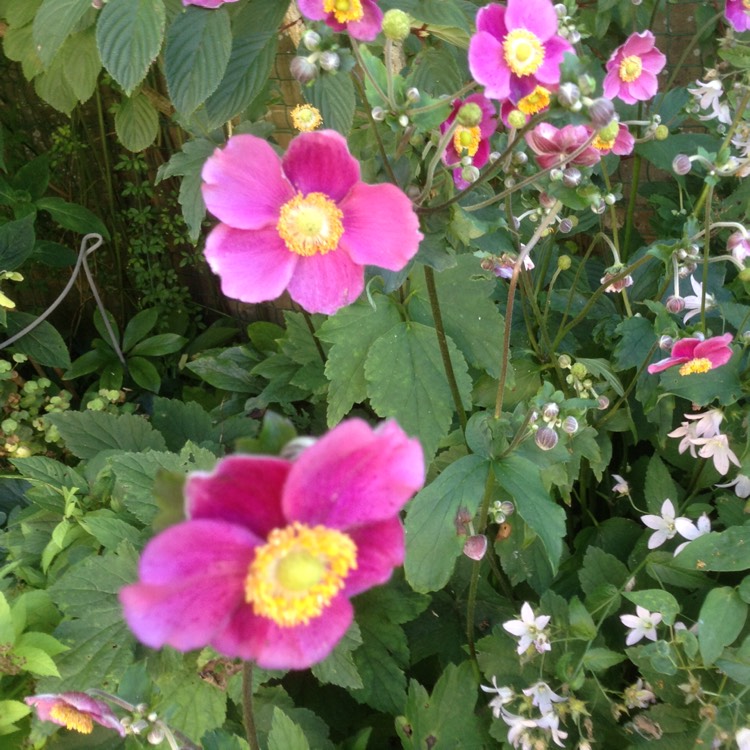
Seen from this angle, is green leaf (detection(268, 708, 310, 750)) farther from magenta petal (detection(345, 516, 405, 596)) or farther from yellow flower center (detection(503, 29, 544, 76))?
yellow flower center (detection(503, 29, 544, 76))

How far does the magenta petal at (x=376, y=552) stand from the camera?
1.57 ft

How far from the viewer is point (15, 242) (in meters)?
1.73

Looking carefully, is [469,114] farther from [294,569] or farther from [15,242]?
[15,242]

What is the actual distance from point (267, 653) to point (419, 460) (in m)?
0.17

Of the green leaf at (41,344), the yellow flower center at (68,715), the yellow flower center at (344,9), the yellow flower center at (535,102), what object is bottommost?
the green leaf at (41,344)

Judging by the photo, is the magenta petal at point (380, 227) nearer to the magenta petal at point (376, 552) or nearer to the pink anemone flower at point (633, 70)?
the magenta petal at point (376, 552)

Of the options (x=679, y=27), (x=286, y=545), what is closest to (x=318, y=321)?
(x=286, y=545)

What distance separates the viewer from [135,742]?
87 centimetres

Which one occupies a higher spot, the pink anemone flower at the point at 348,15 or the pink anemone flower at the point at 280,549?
the pink anemone flower at the point at 348,15

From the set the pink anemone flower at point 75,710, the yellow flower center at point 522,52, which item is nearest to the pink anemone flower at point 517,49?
the yellow flower center at point 522,52

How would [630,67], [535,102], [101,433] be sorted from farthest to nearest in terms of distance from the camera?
1. [101,433]
2. [630,67]
3. [535,102]

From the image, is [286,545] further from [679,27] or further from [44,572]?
[679,27]

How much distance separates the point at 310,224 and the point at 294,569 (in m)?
0.40

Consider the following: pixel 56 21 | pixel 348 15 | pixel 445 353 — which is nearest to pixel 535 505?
pixel 445 353
